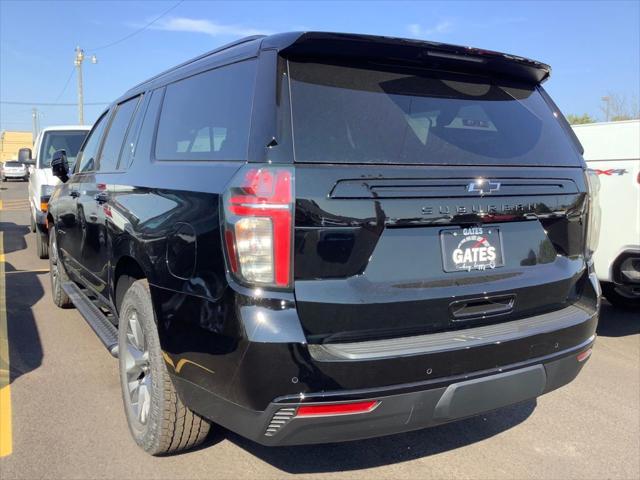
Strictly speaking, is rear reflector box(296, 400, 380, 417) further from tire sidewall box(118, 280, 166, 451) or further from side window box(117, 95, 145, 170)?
side window box(117, 95, 145, 170)

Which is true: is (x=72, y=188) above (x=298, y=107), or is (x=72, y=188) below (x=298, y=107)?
below

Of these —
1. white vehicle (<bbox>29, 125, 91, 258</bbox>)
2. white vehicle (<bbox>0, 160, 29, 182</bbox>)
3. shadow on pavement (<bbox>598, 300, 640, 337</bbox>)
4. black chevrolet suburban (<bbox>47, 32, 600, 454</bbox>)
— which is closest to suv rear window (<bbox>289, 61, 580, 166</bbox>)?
black chevrolet suburban (<bbox>47, 32, 600, 454</bbox>)

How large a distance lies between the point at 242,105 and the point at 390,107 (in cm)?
63

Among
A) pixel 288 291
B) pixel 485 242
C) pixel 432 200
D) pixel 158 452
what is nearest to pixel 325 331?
pixel 288 291

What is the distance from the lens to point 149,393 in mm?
2883

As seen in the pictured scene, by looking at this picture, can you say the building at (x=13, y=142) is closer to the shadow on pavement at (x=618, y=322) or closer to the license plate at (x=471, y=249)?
the shadow on pavement at (x=618, y=322)

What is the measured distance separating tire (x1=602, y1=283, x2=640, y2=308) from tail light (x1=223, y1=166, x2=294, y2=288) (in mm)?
4901

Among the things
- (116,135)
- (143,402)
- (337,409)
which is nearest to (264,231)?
(337,409)

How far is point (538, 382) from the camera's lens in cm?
258

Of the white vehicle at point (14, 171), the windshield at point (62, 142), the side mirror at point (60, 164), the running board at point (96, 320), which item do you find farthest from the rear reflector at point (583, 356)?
the white vehicle at point (14, 171)

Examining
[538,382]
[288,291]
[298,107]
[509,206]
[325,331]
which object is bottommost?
[538,382]

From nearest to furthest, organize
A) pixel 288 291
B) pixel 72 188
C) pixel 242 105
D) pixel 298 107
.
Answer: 1. pixel 288 291
2. pixel 298 107
3. pixel 242 105
4. pixel 72 188

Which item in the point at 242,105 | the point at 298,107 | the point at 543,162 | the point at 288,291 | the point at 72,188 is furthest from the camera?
the point at 72,188

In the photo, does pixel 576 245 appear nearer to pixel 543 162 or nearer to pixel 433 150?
pixel 543 162
